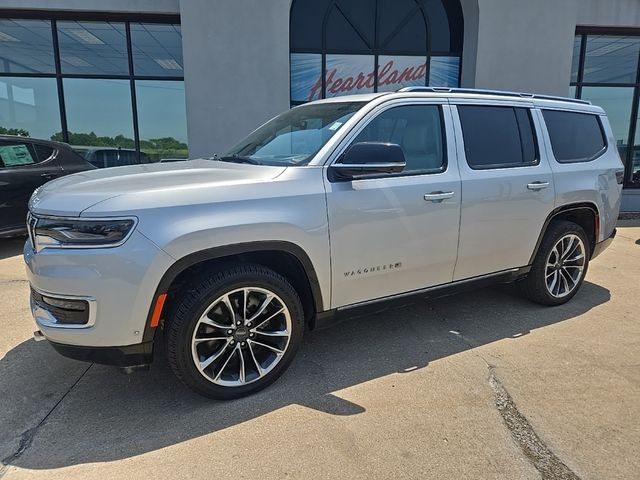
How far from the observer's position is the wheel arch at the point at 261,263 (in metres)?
2.58

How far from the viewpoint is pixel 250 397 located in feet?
9.70

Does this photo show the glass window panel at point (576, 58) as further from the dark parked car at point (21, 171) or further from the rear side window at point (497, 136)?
the dark parked car at point (21, 171)

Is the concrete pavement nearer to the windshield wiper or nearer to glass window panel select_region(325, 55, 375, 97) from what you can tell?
the windshield wiper

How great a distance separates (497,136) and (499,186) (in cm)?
47

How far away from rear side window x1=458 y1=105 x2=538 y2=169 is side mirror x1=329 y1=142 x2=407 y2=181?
99 cm

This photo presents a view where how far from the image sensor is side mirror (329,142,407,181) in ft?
9.72

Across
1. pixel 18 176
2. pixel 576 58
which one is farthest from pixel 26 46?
pixel 576 58

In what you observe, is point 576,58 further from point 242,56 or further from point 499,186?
point 499,186

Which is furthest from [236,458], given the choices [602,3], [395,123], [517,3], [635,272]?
[602,3]

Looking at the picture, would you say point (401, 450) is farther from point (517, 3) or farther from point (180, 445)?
point (517, 3)

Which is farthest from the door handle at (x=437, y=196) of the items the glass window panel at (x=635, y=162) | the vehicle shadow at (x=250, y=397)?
the glass window panel at (x=635, y=162)

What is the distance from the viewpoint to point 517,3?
29.7 ft

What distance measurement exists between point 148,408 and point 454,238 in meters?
2.48

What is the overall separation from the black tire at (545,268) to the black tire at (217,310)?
253cm
